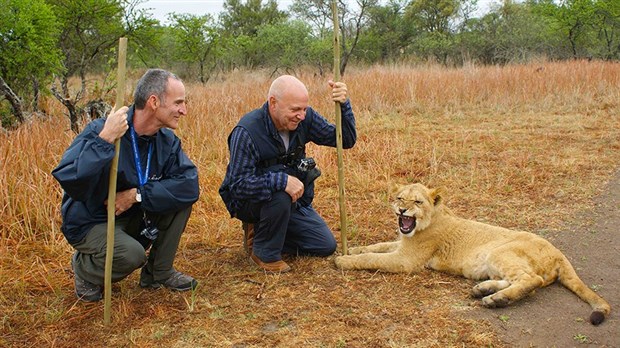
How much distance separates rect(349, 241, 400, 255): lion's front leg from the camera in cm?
449

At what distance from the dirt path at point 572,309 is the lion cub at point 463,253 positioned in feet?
0.45

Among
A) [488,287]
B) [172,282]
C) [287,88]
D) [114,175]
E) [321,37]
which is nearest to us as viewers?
[114,175]

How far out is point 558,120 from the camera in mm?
10047

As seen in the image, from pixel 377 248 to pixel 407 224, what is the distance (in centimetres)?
51

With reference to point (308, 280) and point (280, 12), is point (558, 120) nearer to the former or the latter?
point (308, 280)

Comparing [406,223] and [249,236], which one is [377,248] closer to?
[406,223]

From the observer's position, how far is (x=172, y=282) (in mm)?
3842

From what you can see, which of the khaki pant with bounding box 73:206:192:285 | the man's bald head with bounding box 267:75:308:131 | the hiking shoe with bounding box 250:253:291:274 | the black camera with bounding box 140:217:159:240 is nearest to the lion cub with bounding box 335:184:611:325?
the hiking shoe with bounding box 250:253:291:274

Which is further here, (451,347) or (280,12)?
(280,12)

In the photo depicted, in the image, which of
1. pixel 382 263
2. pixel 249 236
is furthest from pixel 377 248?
pixel 249 236

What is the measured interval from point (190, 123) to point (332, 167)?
263cm

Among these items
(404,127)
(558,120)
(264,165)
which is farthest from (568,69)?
(264,165)

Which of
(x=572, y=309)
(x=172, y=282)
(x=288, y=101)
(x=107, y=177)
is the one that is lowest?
(x=572, y=309)

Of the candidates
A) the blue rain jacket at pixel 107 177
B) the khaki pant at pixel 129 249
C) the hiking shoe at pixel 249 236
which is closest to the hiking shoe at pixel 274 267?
the hiking shoe at pixel 249 236
